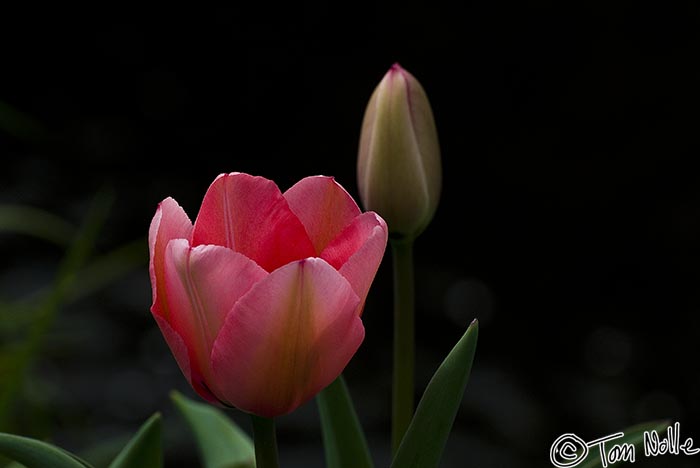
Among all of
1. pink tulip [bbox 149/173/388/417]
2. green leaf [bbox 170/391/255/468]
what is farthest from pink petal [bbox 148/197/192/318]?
green leaf [bbox 170/391/255/468]

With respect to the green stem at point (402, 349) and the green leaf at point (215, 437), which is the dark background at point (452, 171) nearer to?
the green leaf at point (215, 437)

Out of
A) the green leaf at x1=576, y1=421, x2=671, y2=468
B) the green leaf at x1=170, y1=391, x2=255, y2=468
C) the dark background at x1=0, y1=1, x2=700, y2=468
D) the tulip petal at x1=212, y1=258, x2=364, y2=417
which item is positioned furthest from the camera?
the dark background at x1=0, y1=1, x2=700, y2=468

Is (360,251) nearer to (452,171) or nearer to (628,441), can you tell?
(628,441)

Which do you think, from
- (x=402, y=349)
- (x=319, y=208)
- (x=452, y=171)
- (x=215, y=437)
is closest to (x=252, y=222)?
(x=319, y=208)

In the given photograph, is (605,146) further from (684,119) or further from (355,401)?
(355,401)

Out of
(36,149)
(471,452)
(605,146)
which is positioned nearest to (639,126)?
(605,146)

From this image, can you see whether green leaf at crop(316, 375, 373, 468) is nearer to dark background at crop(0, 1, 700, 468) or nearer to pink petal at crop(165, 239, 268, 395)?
pink petal at crop(165, 239, 268, 395)

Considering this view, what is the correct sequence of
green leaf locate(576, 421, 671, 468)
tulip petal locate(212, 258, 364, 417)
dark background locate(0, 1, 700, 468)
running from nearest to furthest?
tulip petal locate(212, 258, 364, 417)
green leaf locate(576, 421, 671, 468)
dark background locate(0, 1, 700, 468)
